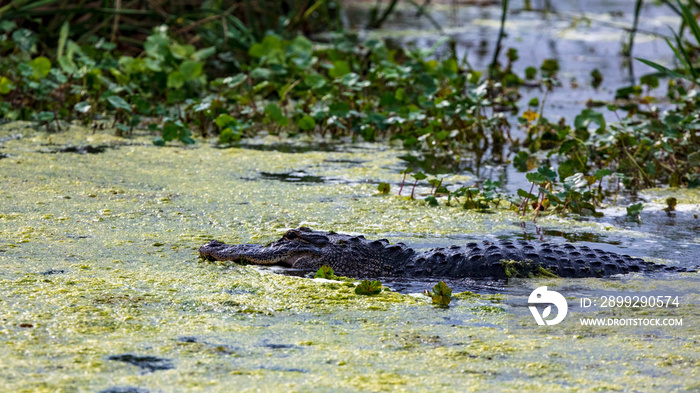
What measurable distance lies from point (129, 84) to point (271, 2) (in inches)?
118

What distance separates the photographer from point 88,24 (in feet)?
25.5

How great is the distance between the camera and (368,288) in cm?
319

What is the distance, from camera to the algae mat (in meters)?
2.39

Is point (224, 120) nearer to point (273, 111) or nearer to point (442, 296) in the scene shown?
point (273, 111)

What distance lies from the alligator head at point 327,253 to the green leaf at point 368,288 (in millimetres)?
403

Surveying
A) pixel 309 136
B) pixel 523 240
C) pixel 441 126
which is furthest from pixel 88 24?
pixel 523 240

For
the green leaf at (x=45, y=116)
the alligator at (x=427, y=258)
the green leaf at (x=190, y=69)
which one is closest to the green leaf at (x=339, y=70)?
the green leaf at (x=190, y=69)

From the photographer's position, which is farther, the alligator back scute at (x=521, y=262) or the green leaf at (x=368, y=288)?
the alligator back scute at (x=521, y=262)

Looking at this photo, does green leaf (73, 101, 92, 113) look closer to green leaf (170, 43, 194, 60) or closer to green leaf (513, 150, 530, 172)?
green leaf (170, 43, 194, 60)

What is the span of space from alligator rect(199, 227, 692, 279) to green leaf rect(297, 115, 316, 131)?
2.43m

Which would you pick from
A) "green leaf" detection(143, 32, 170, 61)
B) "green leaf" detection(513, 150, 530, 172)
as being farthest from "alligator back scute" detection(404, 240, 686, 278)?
"green leaf" detection(143, 32, 170, 61)

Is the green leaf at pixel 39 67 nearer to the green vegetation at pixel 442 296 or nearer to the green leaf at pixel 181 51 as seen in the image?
the green leaf at pixel 181 51

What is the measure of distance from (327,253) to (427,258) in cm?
42

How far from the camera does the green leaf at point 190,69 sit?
6.47 meters
